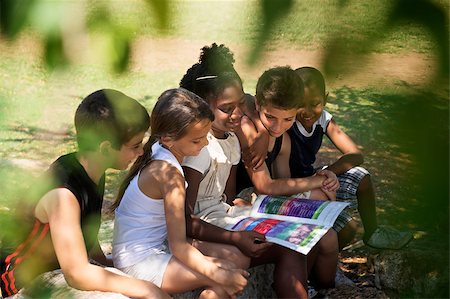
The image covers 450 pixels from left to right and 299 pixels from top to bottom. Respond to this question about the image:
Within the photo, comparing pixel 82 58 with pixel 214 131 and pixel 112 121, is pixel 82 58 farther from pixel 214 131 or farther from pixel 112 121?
pixel 214 131

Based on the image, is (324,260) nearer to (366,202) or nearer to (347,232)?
(347,232)

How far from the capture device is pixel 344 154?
464 centimetres

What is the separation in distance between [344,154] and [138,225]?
178cm

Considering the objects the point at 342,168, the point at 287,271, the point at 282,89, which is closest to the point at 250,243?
the point at 287,271

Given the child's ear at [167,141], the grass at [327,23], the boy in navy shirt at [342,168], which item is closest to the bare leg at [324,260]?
the boy in navy shirt at [342,168]

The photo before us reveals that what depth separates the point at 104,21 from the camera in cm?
100

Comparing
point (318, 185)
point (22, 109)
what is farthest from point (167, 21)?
point (318, 185)

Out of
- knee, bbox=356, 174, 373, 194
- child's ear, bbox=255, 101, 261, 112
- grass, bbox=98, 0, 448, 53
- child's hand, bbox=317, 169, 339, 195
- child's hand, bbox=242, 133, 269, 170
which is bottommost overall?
knee, bbox=356, 174, 373, 194

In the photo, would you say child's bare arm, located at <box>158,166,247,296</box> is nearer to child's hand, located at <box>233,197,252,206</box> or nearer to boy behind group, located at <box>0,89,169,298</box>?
boy behind group, located at <box>0,89,169,298</box>

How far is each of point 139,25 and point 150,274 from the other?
2.30 meters

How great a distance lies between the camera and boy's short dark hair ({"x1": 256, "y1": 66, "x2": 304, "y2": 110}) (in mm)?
3801

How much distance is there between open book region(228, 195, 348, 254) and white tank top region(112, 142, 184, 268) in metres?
0.44

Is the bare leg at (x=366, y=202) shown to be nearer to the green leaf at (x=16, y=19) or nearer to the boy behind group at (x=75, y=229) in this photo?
the boy behind group at (x=75, y=229)

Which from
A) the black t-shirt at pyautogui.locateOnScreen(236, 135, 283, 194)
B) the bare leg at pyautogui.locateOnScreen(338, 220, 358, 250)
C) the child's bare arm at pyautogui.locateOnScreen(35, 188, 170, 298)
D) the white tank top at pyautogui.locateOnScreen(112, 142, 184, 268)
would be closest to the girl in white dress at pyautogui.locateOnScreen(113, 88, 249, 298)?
the white tank top at pyautogui.locateOnScreen(112, 142, 184, 268)
